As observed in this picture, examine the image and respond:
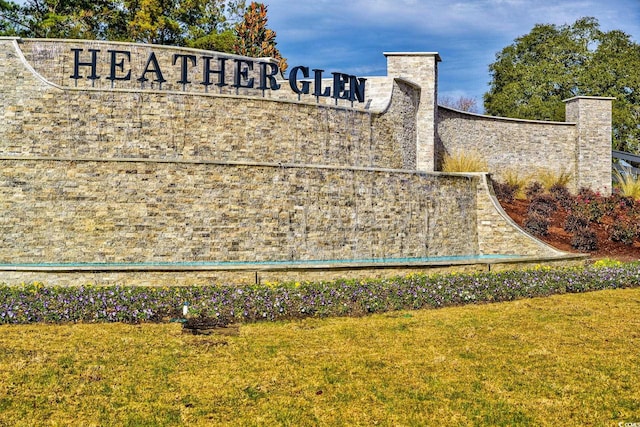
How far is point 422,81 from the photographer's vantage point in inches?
1036

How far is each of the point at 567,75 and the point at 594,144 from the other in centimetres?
1832

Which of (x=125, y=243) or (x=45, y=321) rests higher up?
(x=125, y=243)

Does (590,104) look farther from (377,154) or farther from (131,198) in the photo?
(131,198)

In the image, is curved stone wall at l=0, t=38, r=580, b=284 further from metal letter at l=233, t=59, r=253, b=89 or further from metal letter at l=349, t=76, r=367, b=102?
metal letter at l=233, t=59, r=253, b=89

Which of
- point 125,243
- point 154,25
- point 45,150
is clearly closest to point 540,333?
point 125,243

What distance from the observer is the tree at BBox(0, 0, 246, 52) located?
4125 cm

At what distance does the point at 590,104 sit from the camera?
1243 inches

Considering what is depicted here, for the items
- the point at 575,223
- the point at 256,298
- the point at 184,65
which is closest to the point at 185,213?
the point at 256,298

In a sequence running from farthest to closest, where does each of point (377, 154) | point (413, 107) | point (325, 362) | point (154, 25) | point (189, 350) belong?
point (154, 25) → point (413, 107) → point (377, 154) → point (189, 350) → point (325, 362)

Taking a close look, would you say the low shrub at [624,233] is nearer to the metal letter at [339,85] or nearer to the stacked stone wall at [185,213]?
the stacked stone wall at [185,213]

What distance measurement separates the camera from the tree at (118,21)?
4125 centimetres

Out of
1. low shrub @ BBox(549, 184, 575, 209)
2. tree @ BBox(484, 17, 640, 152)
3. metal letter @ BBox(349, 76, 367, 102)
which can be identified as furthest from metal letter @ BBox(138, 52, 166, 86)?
tree @ BBox(484, 17, 640, 152)

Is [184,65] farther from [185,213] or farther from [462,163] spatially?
[462,163]

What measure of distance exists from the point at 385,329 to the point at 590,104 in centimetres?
2600
